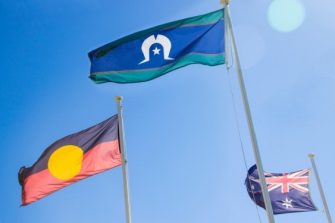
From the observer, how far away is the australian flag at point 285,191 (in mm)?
14242

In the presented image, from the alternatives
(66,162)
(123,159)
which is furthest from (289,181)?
(66,162)

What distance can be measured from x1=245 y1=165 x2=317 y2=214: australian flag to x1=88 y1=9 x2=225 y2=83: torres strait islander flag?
5.73 m

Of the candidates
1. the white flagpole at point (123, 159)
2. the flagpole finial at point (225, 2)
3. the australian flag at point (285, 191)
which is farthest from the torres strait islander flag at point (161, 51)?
the australian flag at point (285, 191)

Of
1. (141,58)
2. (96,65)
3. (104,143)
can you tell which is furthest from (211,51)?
(104,143)

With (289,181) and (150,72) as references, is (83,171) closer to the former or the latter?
(150,72)

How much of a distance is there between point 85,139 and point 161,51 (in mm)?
3084

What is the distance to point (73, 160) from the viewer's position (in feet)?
35.4

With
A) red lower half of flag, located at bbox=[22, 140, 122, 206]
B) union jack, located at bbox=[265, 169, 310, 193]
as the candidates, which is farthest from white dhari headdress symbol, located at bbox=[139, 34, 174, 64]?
union jack, located at bbox=[265, 169, 310, 193]

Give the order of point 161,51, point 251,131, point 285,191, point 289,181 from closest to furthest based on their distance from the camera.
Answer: point 251,131 → point 161,51 → point 285,191 → point 289,181

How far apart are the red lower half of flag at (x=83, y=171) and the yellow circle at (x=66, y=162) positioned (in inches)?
3.1

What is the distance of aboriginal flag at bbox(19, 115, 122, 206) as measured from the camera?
1066 centimetres

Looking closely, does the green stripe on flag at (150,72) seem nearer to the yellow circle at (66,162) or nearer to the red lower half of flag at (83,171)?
the red lower half of flag at (83,171)

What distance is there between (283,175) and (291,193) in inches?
34.6

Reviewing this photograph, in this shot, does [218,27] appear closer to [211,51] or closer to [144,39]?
[211,51]
